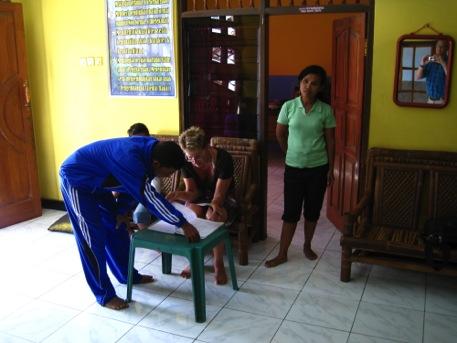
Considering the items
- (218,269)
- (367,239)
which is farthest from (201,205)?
(367,239)

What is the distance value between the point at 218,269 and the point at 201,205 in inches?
17.8

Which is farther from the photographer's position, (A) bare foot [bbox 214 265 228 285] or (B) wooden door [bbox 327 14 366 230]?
(B) wooden door [bbox 327 14 366 230]

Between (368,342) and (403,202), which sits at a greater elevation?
(403,202)

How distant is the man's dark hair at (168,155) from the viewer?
8.12 feet

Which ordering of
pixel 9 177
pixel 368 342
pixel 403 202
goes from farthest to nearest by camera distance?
1. pixel 9 177
2. pixel 403 202
3. pixel 368 342

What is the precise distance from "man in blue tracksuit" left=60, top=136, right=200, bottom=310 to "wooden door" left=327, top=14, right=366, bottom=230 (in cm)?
170

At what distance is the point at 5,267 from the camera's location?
348cm

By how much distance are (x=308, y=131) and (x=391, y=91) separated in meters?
0.69

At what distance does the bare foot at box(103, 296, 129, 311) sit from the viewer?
284cm

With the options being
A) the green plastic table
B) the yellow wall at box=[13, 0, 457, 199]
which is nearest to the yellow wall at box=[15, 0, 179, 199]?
the yellow wall at box=[13, 0, 457, 199]

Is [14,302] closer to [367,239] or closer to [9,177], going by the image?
[9,177]

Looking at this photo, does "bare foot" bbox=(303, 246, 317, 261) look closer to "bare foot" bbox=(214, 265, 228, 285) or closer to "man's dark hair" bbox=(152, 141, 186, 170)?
"bare foot" bbox=(214, 265, 228, 285)

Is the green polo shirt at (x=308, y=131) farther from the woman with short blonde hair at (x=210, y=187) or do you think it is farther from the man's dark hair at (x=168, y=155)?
the man's dark hair at (x=168, y=155)

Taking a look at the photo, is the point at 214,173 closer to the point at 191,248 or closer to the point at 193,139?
the point at 193,139
